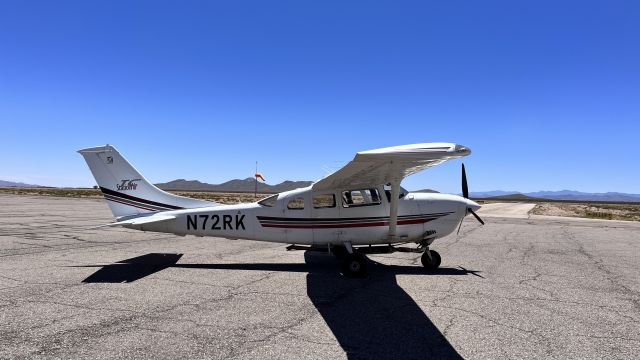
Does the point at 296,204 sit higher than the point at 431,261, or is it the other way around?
the point at 296,204

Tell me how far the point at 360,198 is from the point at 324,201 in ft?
3.35

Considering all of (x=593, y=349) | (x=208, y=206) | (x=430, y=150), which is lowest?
(x=593, y=349)

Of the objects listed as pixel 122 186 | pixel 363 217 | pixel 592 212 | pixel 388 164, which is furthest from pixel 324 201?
pixel 592 212

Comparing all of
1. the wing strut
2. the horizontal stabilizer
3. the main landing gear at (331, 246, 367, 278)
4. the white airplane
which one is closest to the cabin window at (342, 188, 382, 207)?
the white airplane

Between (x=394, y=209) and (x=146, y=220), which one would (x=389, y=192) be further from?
(x=146, y=220)

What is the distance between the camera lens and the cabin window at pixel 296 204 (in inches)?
438

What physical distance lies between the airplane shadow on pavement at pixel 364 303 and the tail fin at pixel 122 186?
158cm

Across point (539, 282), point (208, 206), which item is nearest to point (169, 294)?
point (208, 206)

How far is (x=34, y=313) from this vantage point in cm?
648

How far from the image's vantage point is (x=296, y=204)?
1115cm

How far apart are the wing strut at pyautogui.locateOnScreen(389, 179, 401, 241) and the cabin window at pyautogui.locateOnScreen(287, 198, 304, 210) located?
2.49 metres

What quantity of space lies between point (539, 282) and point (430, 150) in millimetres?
5193

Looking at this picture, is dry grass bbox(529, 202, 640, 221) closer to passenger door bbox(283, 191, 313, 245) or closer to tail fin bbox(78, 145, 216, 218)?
passenger door bbox(283, 191, 313, 245)

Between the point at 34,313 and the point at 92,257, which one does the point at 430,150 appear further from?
the point at 92,257
